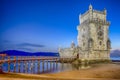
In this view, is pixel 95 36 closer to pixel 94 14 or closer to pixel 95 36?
pixel 95 36

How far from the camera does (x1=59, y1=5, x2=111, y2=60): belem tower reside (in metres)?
41.1

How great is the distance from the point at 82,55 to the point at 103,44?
20.4 feet

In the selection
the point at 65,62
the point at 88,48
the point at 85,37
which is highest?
the point at 85,37

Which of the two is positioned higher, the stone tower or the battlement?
the battlement

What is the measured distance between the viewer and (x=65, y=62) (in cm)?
4966

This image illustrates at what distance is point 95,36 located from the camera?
41.8m

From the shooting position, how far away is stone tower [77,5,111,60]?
41125 mm

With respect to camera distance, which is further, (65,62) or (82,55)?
(65,62)

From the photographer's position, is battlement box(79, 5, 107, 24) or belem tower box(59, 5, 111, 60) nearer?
belem tower box(59, 5, 111, 60)

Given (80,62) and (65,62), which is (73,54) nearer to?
(65,62)

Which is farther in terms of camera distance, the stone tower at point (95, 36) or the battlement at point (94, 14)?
the battlement at point (94, 14)

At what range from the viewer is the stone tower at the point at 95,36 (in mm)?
41125

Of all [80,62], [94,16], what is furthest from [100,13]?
[80,62]

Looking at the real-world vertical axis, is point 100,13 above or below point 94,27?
above
